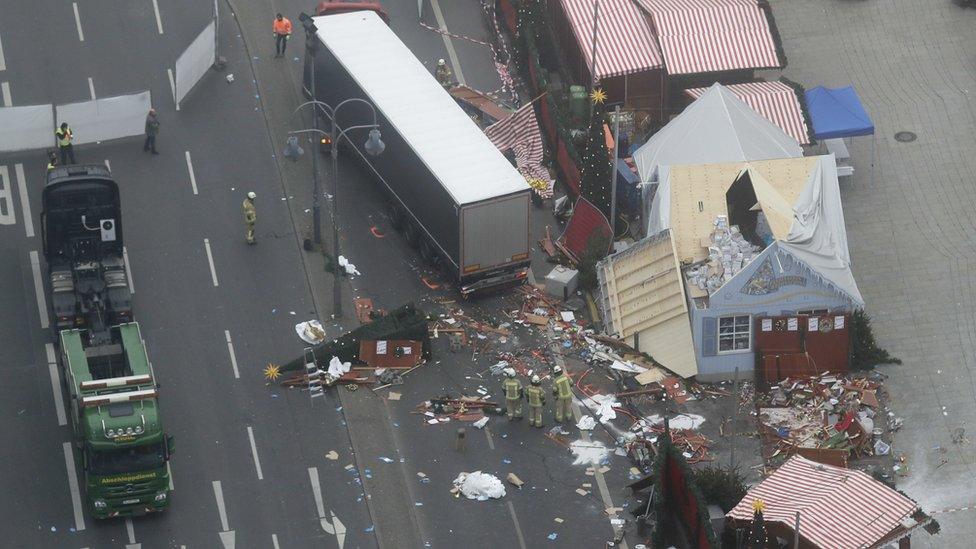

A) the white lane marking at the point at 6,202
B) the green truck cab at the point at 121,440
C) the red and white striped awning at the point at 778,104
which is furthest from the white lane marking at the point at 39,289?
the red and white striped awning at the point at 778,104

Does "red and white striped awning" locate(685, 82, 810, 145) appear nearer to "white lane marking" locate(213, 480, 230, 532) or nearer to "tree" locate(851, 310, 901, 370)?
"tree" locate(851, 310, 901, 370)

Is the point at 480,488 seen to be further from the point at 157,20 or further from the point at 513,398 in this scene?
the point at 157,20

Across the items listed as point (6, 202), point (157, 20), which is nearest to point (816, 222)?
point (6, 202)

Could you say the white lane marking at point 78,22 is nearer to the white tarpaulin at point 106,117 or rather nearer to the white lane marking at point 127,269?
the white tarpaulin at point 106,117

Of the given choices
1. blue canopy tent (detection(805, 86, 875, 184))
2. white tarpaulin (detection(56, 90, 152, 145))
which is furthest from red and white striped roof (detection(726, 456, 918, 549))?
white tarpaulin (detection(56, 90, 152, 145))

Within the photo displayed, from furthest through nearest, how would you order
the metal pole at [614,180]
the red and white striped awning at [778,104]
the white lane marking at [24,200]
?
1. the red and white striped awning at [778,104]
2. the white lane marking at [24,200]
3. the metal pole at [614,180]
